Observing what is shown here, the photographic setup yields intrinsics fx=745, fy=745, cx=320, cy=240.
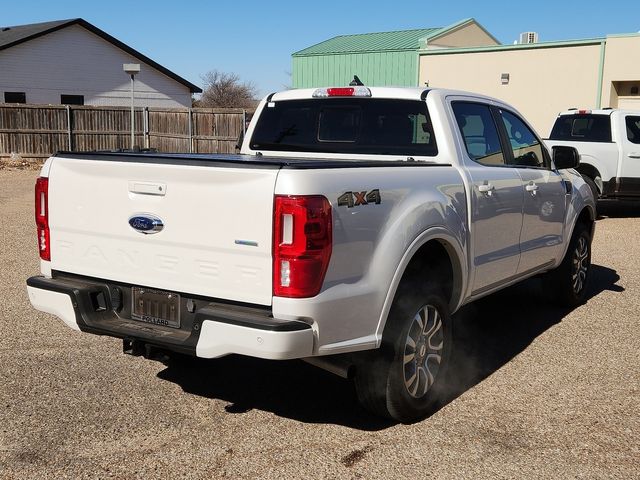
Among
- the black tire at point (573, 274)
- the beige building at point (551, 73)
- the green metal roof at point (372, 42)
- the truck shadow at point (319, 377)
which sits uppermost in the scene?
the green metal roof at point (372, 42)

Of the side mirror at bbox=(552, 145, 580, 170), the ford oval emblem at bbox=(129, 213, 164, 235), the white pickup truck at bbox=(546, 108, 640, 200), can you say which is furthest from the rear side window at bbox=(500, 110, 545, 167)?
the white pickup truck at bbox=(546, 108, 640, 200)

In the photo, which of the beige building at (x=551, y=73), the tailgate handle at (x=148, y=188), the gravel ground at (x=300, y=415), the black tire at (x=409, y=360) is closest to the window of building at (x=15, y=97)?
the beige building at (x=551, y=73)

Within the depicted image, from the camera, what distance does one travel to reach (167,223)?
3707 mm

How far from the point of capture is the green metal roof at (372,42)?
30539mm

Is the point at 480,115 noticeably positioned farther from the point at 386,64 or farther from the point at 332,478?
the point at 386,64

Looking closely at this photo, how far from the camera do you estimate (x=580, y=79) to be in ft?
74.1

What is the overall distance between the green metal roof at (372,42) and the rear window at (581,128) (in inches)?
631

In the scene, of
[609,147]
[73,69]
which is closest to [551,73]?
[609,147]

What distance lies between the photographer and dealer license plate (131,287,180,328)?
3754 mm

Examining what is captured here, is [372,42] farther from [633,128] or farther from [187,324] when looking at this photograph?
[187,324]

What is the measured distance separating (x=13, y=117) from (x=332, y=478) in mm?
24263

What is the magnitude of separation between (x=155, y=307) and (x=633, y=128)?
11948 mm

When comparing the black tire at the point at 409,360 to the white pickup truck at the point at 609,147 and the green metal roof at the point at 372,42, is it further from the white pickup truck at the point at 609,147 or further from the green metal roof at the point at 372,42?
the green metal roof at the point at 372,42

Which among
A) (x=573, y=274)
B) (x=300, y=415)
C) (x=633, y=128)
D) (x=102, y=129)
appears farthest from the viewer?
(x=102, y=129)
